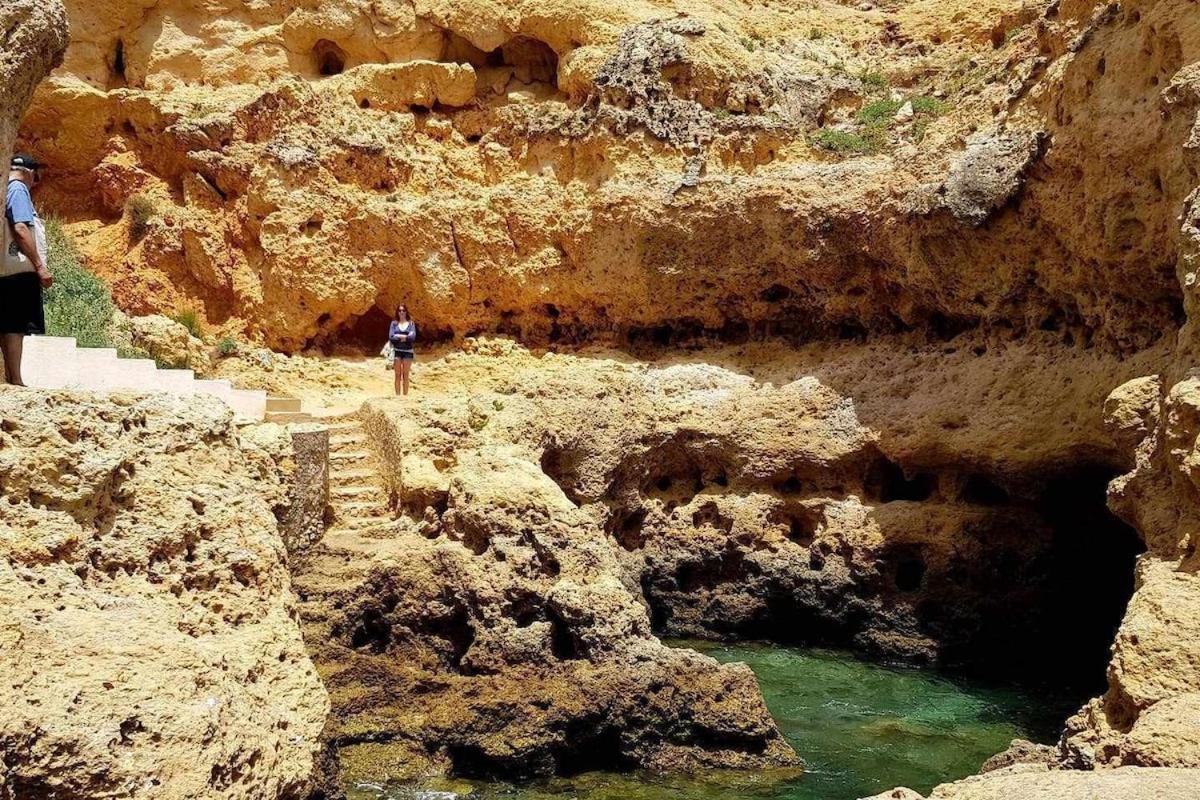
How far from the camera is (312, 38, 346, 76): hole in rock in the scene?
18.3m

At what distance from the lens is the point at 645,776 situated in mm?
9570

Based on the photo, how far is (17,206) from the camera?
7.28 meters

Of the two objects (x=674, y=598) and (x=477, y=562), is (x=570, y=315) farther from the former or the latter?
(x=477, y=562)

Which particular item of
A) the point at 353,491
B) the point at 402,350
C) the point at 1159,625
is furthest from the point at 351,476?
the point at 1159,625

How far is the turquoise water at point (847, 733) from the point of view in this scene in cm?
922

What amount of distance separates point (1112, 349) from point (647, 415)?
19.1ft

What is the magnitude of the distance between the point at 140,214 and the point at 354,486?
7422 mm

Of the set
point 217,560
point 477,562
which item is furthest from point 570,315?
point 217,560

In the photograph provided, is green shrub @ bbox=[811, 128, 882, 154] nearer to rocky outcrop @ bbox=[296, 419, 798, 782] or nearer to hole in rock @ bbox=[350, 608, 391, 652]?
rocky outcrop @ bbox=[296, 419, 798, 782]

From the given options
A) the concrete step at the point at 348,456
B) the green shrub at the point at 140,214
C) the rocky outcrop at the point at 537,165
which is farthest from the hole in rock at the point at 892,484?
the green shrub at the point at 140,214

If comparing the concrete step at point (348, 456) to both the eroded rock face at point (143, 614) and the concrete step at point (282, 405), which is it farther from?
the eroded rock face at point (143, 614)

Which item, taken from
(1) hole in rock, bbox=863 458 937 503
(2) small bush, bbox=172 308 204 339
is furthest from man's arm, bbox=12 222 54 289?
(1) hole in rock, bbox=863 458 937 503

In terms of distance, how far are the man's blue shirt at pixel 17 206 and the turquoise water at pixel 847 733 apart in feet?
16.6

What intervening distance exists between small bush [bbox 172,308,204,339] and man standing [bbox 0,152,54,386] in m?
9.27
